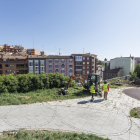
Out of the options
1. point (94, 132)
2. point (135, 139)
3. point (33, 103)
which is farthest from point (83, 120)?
point (33, 103)

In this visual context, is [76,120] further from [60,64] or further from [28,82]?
Answer: [60,64]

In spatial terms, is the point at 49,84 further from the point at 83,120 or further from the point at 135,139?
the point at 135,139

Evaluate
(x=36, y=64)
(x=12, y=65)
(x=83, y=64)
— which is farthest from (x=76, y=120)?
(x=83, y=64)

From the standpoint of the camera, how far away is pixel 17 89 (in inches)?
531

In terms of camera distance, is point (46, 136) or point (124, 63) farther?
point (124, 63)

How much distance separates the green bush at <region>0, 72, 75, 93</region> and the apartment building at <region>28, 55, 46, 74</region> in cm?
3416

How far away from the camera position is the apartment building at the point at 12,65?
45.5 metres

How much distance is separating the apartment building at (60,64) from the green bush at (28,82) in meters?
34.8

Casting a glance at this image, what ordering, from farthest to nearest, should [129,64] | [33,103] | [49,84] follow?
[129,64]
[49,84]
[33,103]

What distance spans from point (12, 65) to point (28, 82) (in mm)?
37267

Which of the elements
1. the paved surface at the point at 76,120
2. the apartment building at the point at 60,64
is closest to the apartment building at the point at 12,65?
the apartment building at the point at 60,64

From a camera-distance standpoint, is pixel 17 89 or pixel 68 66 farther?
pixel 68 66

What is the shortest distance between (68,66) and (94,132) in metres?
47.1

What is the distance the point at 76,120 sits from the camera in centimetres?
668
